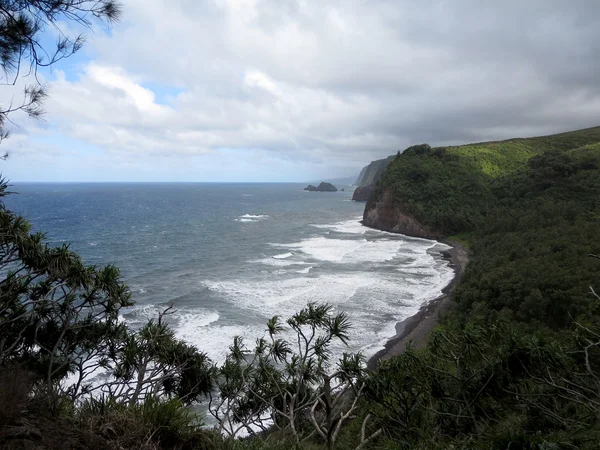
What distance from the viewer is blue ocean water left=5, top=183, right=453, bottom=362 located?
2275cm

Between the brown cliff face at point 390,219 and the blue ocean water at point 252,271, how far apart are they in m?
2.77

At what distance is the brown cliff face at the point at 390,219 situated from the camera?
56.1 meters

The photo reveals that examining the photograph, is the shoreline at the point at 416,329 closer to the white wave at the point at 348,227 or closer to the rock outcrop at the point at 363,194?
the white wave at the point at 348,227

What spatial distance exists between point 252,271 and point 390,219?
34653 mm

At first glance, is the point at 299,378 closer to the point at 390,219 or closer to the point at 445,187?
the point at 390,219

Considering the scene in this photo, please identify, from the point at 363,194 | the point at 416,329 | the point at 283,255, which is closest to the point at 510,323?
the point at 416,329

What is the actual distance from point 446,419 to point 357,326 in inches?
599

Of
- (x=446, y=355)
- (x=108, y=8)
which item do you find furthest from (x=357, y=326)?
(x=108, y=8)

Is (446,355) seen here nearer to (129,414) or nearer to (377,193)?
(129,414)

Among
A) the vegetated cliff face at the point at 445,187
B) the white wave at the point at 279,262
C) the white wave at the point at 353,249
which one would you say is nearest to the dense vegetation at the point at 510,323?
the vegetated cliff face at the point at 445,187

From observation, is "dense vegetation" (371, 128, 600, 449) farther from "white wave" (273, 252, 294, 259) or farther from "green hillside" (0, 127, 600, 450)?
"white wave" (273, 252, 294, 259)

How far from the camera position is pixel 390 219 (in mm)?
61750

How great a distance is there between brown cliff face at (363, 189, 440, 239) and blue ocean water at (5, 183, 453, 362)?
2.77m

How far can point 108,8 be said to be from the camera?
4.83 m
